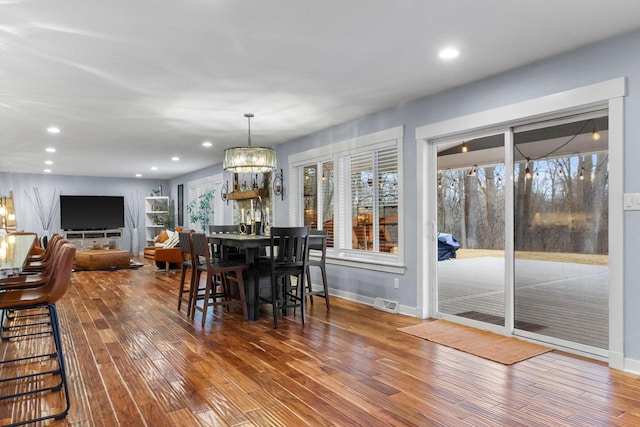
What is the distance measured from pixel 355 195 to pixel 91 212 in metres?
9.26

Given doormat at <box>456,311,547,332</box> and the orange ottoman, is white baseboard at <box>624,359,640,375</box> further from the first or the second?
the orange ottoman

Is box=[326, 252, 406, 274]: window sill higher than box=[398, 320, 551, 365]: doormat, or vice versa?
box=[326, 252, 406, 274]: window sill

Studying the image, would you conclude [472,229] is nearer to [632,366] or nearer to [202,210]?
[632,366]

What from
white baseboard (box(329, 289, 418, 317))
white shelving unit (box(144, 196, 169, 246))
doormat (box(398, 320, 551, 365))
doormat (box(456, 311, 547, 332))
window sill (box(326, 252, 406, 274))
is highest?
white shelving unit (box(144, 196, 169, 246))

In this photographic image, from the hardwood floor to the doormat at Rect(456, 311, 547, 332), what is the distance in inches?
12.9

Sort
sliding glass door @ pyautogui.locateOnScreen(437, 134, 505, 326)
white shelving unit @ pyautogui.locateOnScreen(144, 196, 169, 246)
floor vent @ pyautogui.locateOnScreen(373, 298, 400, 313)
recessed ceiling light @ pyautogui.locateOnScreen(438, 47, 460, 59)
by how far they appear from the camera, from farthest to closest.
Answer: white shelving unit @ pyautogui.locateOnScreen(144, 196, 169, 246) → floor vent @ pyautogui.locateOnScreen(373, 298, 400, 313) → sliding glass door @ pyautogui.locateOnScreen(437, 134, 505, 326) → recessed ceiling light @ pyautogui.locateOnScreen(438, 47, 460, 59)

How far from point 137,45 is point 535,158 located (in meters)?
3.31

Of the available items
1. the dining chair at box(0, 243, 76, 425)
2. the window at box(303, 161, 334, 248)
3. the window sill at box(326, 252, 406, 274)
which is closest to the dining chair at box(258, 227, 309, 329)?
the window sill at box(326, 252, 406, 274)

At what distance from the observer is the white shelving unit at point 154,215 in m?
12.2

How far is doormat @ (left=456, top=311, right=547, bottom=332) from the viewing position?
141 inches

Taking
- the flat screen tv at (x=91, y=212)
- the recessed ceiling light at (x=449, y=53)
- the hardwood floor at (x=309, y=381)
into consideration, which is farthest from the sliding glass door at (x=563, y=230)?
the flat screen tv at (x=91, y=212)

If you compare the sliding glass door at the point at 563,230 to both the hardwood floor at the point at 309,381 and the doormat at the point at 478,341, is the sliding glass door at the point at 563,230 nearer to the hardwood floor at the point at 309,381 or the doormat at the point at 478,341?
the doormat at the point at 478,341

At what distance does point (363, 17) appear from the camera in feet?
8.76

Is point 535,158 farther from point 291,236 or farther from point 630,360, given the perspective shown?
point 291,236
